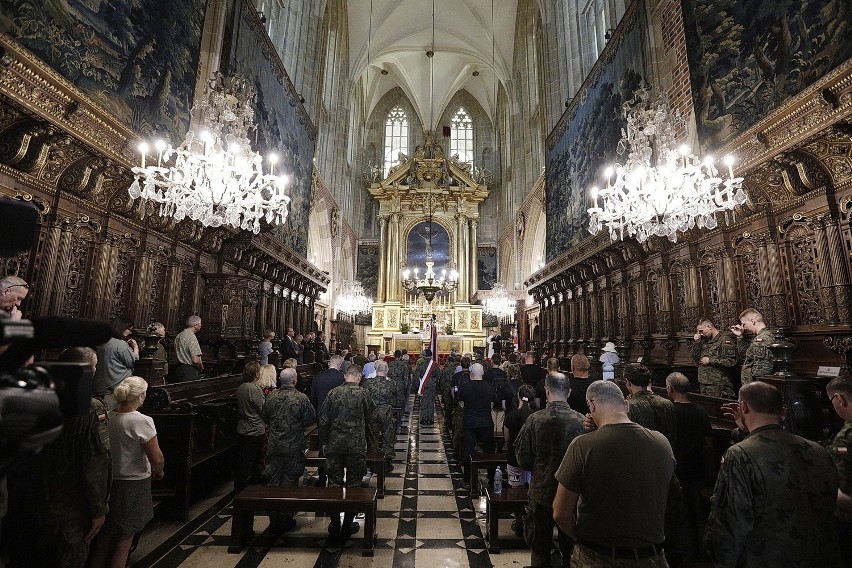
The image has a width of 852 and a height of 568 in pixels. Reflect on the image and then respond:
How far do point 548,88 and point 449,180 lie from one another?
10.8 m

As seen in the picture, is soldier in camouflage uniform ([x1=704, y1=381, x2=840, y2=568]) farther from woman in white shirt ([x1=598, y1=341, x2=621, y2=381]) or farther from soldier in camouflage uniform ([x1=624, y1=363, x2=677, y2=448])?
woman in white shirt ([x1=598, y1=341, x2=621, y2=381])

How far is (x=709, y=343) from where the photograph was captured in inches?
197

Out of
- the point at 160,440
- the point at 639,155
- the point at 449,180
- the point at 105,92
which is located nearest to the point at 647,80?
the point at 639,155

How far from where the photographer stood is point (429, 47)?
23719 mm

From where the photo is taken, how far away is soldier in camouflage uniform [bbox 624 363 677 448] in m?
2.96

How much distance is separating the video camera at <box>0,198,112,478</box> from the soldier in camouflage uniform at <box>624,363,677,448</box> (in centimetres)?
305

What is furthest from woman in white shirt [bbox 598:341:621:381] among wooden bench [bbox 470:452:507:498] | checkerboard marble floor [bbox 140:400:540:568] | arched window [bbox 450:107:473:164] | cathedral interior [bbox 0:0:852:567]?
arched window [bbox 450:107:473:164]

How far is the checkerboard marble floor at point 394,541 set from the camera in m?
3.33

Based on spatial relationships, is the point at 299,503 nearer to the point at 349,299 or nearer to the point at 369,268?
the point at 349,299

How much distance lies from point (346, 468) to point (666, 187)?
17.1ft

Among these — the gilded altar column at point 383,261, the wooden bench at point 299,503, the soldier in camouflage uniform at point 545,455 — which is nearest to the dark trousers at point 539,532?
the soldier in camouflage uniform at point 545,455

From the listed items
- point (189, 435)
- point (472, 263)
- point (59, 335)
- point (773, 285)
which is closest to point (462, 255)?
point (472, 263)

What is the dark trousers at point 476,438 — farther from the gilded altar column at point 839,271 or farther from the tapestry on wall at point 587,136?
the tapestry on wall at point 587,136

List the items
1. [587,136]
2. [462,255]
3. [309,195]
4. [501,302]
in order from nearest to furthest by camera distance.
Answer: [587,136] < [309,195] < [501,302] < [462,255]
